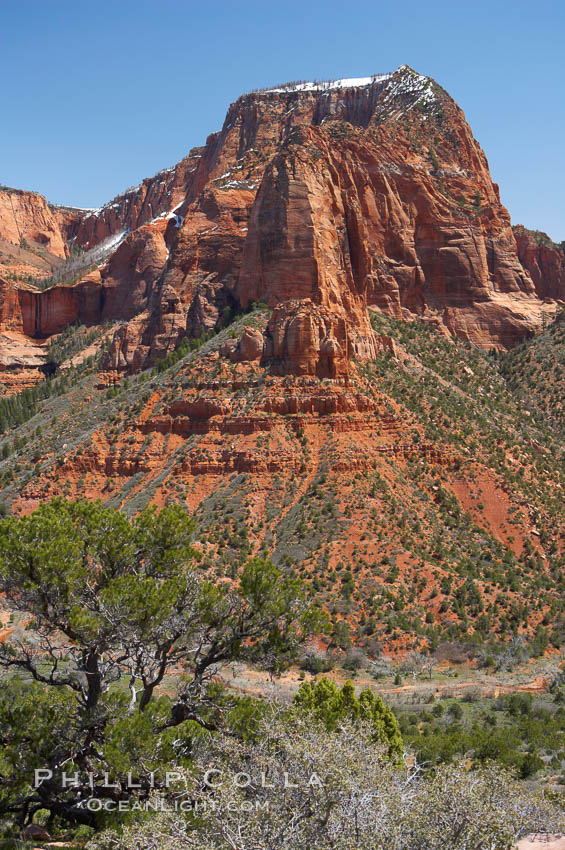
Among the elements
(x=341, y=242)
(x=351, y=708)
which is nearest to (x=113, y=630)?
(x=351, y=708)

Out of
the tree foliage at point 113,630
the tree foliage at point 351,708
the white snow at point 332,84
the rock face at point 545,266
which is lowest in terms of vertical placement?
the tree foliage at point 351,708

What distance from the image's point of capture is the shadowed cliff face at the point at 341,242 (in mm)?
66625

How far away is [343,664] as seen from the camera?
42.8 m

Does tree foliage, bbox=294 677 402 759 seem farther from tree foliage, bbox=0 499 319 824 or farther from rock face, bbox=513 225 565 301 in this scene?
rock face, bbox=513 225 565 301

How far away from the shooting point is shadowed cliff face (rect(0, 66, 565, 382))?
66.6 meters

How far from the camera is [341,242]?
7119cm

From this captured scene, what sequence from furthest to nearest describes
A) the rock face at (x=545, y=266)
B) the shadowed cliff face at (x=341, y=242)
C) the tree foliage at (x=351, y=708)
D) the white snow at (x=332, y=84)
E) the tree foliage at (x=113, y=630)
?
1. the white snow at (x=332, y=84)
2. the rock face at (x=545, y=266)
3. the shadowed cliff face at (x=341, y=242)
4. the tree foliage at (x=351, y=708)
5. the tree foliage at (x=113, y=630)

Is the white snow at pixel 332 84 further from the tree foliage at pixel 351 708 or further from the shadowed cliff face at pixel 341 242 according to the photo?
the tree foliage at pixel 351 708

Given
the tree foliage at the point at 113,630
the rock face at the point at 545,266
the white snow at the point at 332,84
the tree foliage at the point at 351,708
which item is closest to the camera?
the tree foliage at the point at 113,630

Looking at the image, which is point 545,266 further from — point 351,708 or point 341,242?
point 351,708

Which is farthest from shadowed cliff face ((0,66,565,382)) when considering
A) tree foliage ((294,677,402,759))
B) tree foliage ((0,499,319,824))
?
tree foliage ((0,499,319,824))

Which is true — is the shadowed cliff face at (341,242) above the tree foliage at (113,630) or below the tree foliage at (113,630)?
above

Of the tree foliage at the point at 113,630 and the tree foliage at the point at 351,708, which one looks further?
the tree foliage at the point at 351,708

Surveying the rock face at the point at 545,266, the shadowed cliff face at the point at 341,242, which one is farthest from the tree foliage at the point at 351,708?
the rock face at the point at 545,266
